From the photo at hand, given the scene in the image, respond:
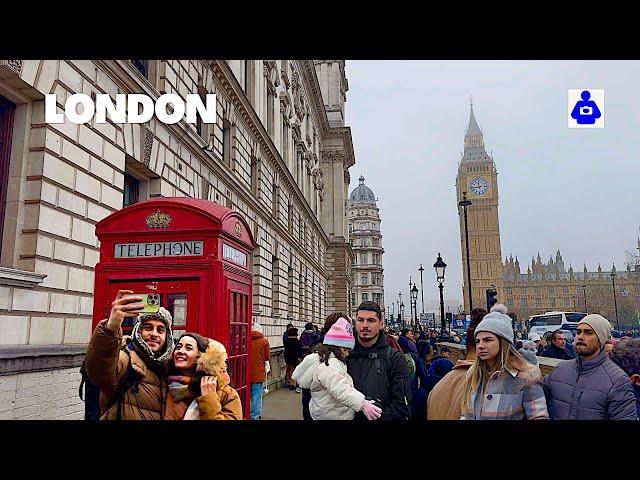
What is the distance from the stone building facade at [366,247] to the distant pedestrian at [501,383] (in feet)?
294

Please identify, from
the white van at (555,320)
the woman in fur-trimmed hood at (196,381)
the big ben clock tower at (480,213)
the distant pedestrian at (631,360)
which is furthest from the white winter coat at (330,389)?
the big ben clock tower at (480,213)

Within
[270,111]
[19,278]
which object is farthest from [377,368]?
[270,111]

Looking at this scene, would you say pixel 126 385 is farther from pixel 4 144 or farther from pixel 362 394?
pixel 4 144

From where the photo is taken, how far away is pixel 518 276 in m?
72.8

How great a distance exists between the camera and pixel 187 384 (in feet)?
12.0

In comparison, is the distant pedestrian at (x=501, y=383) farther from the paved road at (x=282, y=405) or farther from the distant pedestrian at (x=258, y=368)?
the paved road at (x=282, y=405)

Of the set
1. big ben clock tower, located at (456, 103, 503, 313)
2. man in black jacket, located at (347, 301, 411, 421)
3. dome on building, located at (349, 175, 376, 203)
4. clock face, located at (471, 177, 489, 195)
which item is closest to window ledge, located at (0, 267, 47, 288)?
man in black jacket, located at (347, 301, 411, 421)

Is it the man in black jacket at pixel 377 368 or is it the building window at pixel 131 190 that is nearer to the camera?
the man in black jacket at pixel 377 368

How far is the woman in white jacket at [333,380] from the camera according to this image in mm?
4145

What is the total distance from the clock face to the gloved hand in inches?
2834

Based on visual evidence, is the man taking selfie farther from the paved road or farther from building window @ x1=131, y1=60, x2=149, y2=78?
the paved road

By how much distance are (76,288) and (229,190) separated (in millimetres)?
8323
